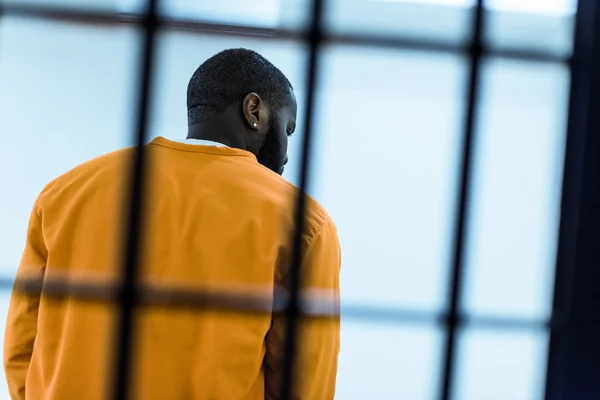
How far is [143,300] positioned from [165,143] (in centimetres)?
41

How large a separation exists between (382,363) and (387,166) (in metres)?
0.60

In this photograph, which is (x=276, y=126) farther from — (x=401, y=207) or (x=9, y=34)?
(x=9, y=34)

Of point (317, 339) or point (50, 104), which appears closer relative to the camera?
point (317, 339)

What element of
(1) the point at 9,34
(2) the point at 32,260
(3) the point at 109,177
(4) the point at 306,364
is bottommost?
(4) the point at 306,364

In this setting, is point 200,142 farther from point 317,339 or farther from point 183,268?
point 317,339

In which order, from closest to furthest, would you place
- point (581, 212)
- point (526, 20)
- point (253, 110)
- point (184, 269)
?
point (581, 212) → point (184, 269) → point (253, 110) → point (526, 20)

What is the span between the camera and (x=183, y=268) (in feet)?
3.13

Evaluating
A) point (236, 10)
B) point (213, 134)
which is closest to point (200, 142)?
point (213, 134)

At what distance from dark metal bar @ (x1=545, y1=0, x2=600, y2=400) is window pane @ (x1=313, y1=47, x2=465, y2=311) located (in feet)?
3.97

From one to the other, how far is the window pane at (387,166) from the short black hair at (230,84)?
72cm

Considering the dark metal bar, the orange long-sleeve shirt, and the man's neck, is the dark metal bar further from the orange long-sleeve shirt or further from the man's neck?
the man's neck

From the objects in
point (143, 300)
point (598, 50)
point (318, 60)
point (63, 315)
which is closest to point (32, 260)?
point (63, 315)

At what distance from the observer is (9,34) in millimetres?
1957

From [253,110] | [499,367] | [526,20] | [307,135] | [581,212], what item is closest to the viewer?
[307,135]
